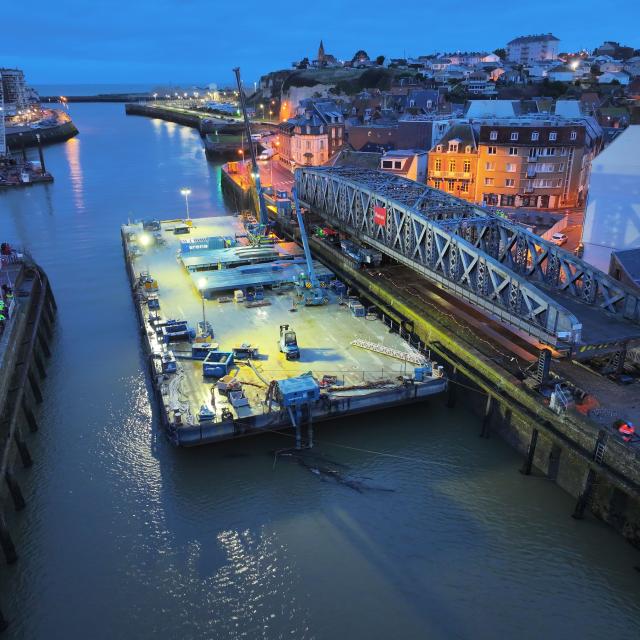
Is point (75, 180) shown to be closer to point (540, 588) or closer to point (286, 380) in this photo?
point (286, 380)

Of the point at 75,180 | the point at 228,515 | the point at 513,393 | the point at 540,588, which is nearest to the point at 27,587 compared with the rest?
the point at 228,515

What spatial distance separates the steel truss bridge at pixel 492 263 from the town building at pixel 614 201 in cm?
985

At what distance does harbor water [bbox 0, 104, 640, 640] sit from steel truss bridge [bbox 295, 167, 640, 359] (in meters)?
7.18

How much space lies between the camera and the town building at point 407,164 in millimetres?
75750

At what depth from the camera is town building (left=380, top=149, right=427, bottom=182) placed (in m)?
75.8

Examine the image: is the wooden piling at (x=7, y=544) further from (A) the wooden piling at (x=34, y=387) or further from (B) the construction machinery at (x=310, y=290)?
(B) the construction machinery at (x=310, y=290)

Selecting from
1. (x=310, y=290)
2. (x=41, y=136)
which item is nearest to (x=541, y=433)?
(x=310, y=290)

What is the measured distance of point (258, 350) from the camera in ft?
118

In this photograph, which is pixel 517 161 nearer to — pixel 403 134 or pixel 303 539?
pixel 403 134

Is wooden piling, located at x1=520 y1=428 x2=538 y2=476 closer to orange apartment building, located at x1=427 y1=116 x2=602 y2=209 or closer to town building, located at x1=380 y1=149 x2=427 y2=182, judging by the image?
orange apartment building, located at x1=427 y1=116 x2=602 y2=209

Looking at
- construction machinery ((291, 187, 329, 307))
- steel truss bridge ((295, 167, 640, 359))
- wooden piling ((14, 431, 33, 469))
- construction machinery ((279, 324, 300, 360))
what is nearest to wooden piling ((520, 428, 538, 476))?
steel truss bridge ((295, 167, 640, 359))

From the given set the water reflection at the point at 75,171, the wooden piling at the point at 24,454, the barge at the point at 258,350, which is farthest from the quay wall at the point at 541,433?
the water reflection at the point at 75,171

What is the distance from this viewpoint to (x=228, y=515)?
26.3 meters

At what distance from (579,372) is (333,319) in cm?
1673
